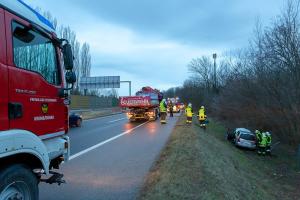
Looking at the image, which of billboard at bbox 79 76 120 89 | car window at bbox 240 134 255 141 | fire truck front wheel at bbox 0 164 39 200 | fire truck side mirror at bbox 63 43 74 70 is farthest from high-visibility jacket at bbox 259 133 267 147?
billboard at bbox 79 76 120 89

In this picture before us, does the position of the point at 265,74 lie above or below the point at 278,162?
above

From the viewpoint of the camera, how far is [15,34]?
520 cm

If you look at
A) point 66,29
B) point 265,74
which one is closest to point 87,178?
point 265,74

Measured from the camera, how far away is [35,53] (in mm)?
5770

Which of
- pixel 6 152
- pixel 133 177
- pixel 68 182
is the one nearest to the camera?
pixel 6 152

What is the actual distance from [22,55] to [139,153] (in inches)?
340

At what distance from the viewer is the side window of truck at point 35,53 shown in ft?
17.1

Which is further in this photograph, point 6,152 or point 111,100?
point 111,100

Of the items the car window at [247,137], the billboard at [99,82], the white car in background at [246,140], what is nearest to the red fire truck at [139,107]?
the white car in background at [246,140]

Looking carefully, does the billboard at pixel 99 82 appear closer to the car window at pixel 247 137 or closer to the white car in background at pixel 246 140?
the white car in background at pixel 246 140

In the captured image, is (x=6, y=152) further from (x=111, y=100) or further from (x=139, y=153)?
(x=111, y=100)

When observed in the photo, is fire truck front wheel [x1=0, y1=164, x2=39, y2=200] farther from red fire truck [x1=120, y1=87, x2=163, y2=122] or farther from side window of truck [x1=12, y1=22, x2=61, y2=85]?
red fire truck [x1=120, y1=87, x2=163, y2=122]

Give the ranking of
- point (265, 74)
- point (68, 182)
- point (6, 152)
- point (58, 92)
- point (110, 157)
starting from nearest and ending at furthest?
point (6, 152) → point (58, 92) → point (68, 182) → point (110, 157) → point (265, 74)

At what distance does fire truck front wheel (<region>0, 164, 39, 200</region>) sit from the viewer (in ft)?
15.5
